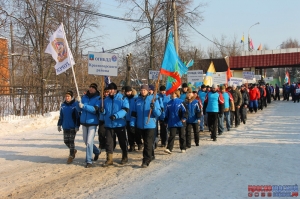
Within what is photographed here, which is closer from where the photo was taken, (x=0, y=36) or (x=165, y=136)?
(x=165, y=136)

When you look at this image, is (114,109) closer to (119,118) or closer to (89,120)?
(119,118)

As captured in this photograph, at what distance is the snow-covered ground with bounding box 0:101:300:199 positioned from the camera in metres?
5.61

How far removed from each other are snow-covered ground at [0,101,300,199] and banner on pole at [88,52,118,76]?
230 cm

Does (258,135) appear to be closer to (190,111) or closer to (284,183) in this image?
(190,111)

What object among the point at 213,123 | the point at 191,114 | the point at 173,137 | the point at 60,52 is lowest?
the point at 173,137

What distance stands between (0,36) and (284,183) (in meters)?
17.3

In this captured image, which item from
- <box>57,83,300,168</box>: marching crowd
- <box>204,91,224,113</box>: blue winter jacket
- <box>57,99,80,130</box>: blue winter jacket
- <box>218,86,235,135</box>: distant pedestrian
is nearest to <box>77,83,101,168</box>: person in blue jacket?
<box>57,83,300,168</box>: marching crowd

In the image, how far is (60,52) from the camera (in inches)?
330

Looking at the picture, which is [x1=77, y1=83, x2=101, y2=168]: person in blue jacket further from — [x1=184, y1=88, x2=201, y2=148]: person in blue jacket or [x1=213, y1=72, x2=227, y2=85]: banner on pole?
[x1=213, y1=72, x2=227, y2=85]: banner on pole

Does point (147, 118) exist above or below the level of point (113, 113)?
below

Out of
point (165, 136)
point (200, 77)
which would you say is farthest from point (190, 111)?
point (200, 77)

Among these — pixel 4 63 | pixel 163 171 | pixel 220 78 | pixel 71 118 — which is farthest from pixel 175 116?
pixel 4 63

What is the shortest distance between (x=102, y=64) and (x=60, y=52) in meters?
1.26

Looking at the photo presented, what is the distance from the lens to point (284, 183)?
570 centimetres
